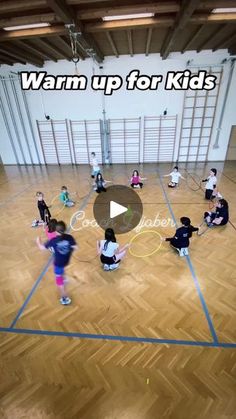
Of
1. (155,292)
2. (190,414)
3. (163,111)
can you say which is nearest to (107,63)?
(163,111)

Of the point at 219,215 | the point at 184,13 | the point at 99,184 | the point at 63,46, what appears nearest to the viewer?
the point at 184,13

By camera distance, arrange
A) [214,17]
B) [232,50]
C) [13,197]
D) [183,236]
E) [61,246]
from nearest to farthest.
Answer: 1. [61,246]
2. [183,236]
3. [214,17]
4. [13,197]
5. [232,50]

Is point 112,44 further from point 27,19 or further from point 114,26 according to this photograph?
point 27,19

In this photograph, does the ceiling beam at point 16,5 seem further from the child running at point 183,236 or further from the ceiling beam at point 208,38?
the ceiling beam at point 208,38

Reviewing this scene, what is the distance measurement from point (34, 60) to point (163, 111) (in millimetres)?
7187

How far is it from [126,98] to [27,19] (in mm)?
6812

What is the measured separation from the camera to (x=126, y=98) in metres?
11.6

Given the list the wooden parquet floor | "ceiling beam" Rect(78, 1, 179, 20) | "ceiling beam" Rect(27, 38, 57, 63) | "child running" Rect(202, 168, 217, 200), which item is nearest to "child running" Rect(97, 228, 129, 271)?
the wooden parquet floor

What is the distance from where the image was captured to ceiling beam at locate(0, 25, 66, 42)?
20.7 feet

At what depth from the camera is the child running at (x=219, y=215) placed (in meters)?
5.37
